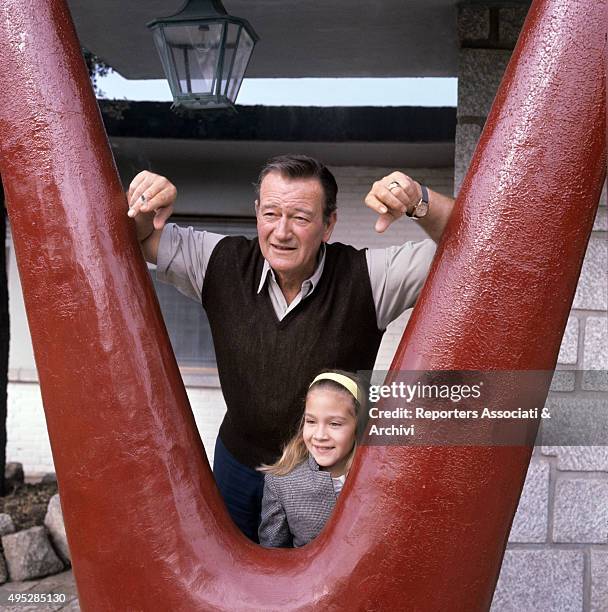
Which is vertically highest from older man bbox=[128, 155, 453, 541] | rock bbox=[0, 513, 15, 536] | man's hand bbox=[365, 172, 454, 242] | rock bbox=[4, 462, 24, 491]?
man's hand bbox=[365, 172, 454, 242]

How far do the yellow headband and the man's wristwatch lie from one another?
13.7 inches

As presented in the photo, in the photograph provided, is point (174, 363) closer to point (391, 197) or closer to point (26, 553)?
point (391, 197)

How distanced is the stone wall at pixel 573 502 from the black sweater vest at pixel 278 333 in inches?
58.9

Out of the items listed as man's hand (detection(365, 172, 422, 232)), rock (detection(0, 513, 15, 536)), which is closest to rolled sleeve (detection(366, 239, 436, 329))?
man's hand (detection(365, 172, 422, 232))

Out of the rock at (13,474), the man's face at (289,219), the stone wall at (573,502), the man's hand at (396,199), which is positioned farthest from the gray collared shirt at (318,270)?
the rock at (13,474)

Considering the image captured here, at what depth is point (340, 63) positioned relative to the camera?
13.4ft

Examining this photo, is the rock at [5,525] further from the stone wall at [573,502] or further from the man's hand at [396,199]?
the man's hand at [396,199]

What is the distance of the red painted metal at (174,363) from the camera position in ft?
3.63

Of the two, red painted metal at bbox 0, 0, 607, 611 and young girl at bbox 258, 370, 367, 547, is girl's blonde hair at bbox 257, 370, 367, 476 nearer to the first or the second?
young girl at bbox 258, 370, 367, 547

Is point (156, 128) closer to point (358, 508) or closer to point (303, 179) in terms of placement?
point (303, 179)

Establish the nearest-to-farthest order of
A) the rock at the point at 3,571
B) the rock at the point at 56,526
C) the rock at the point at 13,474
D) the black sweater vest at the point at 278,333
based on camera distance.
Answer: the black sweater vest at the point at 278,333
the rock at the point at 3,571
the rock at the point at 56,526
the rock at the point at 13,474

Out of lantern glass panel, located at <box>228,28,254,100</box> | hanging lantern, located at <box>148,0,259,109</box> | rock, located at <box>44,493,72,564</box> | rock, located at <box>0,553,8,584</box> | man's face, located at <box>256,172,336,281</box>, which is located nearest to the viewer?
man's face, located at <box>256,172,336,281</box>

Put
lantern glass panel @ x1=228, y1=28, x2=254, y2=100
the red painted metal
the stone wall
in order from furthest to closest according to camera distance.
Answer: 1. the stone wall
2. lantern glass panel @ x1=228, y1=28, x2=254, y2=100
3. the red painted metal

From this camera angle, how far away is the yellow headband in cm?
146
